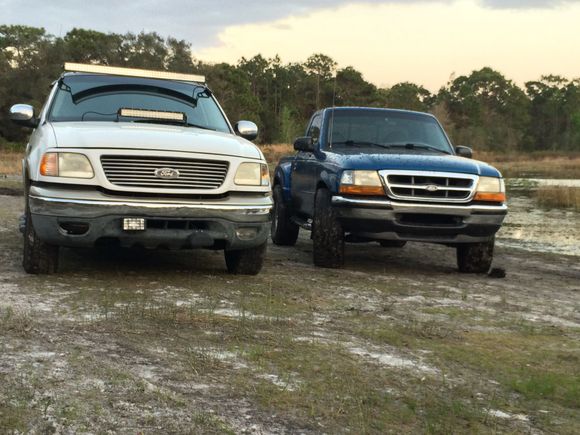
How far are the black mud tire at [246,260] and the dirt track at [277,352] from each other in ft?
0.49

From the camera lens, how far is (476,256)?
8.19 m

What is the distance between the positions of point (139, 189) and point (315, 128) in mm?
4132

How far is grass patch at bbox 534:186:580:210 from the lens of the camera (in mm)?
19336

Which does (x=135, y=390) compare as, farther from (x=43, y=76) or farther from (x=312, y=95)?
(x=312, y=95)

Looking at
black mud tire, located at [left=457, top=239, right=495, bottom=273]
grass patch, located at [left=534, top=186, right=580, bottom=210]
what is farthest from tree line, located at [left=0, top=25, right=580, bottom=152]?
black mud tire, located at [left=457, top=239, right=495, bottom=273]

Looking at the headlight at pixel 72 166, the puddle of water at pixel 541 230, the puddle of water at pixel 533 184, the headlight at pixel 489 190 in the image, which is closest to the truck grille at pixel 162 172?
the headlight at pixel 72 166

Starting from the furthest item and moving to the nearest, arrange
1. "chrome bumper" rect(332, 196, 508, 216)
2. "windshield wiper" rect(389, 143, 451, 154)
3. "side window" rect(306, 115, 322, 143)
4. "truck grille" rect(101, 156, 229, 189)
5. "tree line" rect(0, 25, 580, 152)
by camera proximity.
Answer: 1. "tree line" rect(0, 25, 580, 152)
2. "side window" rect(306, 115, 322, 143)
3. "windshield wiper" rect(389, 143, 451, 154)
4. "chrome bumper" rect(332, 196, 508, 216)
5. "truck grille" rect(101, 156, 229, 189)

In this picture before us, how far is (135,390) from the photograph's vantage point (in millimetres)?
3561

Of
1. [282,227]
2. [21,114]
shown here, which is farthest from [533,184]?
[21,114]

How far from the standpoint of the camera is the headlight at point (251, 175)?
21.0ft

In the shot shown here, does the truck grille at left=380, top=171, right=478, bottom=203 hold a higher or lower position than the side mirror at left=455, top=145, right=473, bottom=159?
lower

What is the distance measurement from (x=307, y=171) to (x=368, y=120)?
99 cm

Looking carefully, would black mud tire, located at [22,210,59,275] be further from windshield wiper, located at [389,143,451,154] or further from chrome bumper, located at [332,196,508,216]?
windshield wiper, located at [389,143,451,154]

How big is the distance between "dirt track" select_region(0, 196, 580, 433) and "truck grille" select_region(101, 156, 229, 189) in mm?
864
